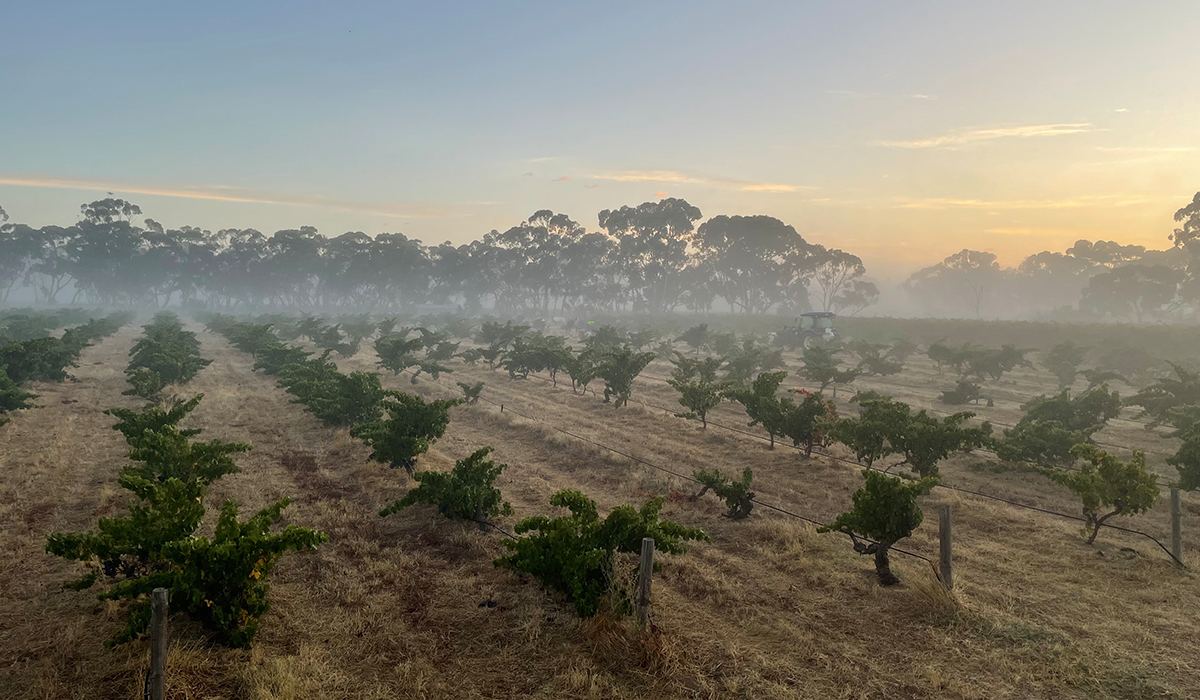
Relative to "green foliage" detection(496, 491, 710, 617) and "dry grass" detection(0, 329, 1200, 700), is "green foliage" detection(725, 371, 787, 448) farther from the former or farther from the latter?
"green foliage" detection(496, 491, 710, 617)

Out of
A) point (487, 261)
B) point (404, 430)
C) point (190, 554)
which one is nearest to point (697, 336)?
point (404, 430)

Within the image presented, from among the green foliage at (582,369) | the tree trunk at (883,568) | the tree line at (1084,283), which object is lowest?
the tree trunk at (883,568)

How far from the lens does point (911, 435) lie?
555 inches

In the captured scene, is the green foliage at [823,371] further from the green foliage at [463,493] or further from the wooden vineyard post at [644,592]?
the wooden vineyard post at [644,592]

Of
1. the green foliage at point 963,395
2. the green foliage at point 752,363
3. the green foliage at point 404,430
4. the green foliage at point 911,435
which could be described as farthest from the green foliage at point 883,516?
the green foliage at point 752,363

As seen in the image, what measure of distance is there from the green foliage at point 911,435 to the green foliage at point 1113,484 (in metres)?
2.45

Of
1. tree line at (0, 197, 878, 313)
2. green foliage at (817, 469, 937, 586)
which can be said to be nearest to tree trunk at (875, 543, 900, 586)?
green foliage at (817, 469, 937, 586)

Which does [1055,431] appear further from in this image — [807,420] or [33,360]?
[33,360]

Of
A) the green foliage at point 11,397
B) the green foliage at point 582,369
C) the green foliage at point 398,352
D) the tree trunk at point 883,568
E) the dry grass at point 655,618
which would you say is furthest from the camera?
the green foliage at point 398,352

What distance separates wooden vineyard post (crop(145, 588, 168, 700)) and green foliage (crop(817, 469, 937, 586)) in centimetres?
864

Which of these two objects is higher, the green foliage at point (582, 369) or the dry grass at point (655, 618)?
the green foliage at point (582, 369)

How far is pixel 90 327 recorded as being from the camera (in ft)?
146

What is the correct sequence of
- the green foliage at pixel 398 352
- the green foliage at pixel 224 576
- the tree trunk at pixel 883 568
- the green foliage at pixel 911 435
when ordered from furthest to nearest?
1. the green foliage at pixel 398 352
2. the green foliage at pixel 911 435
3. the tree trunk at pixel 883 568
4. the green foliage at pixel 224 576

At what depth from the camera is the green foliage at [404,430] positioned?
13.8 meters
